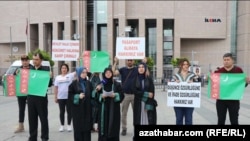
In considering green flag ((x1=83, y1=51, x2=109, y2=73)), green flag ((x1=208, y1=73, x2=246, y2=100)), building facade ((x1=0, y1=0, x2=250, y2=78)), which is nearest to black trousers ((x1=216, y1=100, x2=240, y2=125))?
green flag ((x1=208, y1=73, x2=246, y2=100))

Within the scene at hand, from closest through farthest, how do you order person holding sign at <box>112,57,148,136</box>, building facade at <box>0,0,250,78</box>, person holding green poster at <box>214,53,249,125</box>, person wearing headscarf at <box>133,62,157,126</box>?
person holding green poster at <box>214,53,249,125</box> → person wearing headscarf at <box>133,62,157,126</box> → person holding sign at <box>112,57,148,136</box> → building facade at <box>0,0,250,78</box>

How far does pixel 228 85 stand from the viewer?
6.24 m

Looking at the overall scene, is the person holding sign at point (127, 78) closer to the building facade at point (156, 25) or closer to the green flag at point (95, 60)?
the green flag at point (95, 60)

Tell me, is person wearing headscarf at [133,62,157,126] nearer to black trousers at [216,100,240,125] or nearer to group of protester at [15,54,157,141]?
group of protester at [15,54,157,141]

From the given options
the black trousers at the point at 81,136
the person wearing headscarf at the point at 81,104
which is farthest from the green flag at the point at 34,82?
the black trousers at the point at 81,136

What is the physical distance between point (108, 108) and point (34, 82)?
1.75 m

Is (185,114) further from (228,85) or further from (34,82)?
(34,82)

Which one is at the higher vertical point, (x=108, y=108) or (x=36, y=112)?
(x=108, y=108)

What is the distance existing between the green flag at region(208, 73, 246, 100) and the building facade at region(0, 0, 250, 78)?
4306 cm

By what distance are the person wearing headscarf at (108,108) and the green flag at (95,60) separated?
3.62m

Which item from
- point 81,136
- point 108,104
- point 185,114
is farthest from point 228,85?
point 81,136

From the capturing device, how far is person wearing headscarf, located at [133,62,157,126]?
275 inches

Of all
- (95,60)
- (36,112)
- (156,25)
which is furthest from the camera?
(156,25)

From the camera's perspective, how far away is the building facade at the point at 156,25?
172 feet
